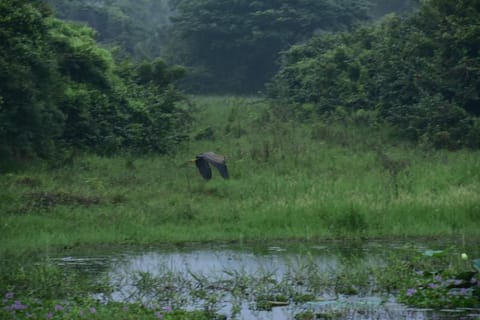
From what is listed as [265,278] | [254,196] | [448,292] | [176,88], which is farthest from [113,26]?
[448,292]

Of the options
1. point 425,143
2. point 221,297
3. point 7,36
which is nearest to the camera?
point 221,297

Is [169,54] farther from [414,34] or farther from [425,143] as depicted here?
[425,143]

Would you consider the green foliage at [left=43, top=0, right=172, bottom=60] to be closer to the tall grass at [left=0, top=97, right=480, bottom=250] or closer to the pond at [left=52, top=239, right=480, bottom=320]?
the tall grass at [left=0, top=97, right=480, bottom=250]

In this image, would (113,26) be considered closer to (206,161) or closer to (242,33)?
(242,33)

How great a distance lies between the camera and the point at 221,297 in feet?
30.8

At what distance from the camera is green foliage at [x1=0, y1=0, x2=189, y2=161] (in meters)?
17.3

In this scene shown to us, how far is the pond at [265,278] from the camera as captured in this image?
30.0 feet

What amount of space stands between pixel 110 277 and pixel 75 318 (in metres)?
2.30

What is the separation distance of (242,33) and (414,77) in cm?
1569

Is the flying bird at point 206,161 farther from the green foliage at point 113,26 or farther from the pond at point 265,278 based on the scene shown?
the green foliage at point 113,26

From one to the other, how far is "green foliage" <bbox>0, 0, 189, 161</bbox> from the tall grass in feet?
2.41

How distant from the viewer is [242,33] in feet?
120

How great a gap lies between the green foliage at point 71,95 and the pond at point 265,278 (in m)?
5.75

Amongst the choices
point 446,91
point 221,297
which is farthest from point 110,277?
point 446,91
